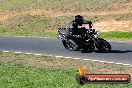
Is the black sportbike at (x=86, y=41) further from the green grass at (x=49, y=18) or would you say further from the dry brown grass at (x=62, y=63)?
the green grass at (x=49, y=18)

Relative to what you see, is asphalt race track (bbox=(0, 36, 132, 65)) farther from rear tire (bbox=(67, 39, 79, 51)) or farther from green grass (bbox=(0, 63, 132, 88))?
green grass (bbox=(0, 63, 132, 88))

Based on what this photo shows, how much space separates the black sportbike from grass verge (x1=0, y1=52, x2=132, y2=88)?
2828mm

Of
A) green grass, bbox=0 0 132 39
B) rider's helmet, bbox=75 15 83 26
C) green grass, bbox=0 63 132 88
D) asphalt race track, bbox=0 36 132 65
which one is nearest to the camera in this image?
green grass, bbox=0 63 132 88

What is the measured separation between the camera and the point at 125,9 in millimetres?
42188

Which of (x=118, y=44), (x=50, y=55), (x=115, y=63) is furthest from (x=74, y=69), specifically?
(x=118, y=44)

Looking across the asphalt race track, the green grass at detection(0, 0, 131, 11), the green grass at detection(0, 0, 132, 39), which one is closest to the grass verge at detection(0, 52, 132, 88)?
the asphalt race track

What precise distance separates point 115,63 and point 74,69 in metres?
2.48

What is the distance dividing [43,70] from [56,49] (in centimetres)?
714

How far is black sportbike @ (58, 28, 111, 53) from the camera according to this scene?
22.3m

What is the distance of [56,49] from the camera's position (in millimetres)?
23891

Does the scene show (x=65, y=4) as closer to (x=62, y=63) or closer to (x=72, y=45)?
(x=72, y=45)

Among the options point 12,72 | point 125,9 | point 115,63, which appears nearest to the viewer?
point 12,72

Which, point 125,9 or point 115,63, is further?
point 125,9

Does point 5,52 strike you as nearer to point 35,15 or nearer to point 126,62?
point 126,62
